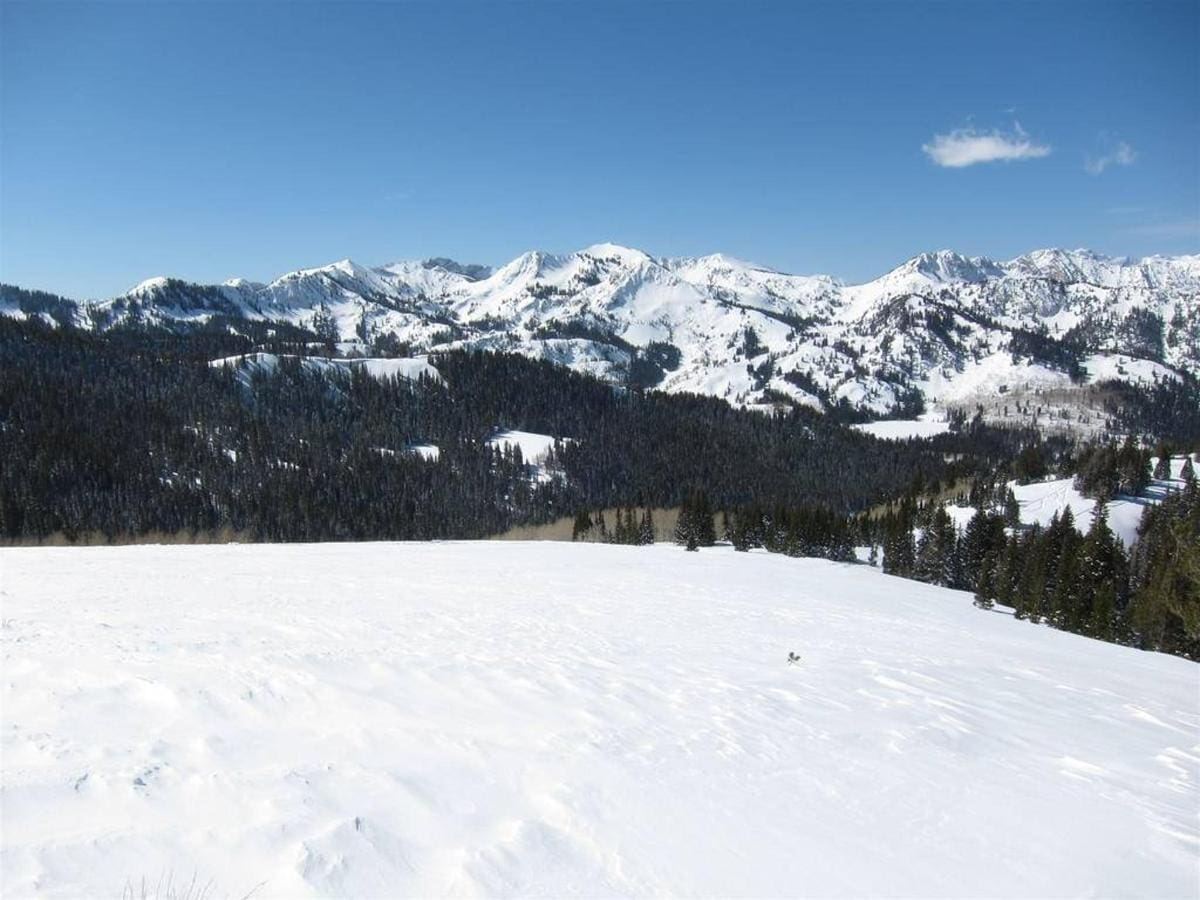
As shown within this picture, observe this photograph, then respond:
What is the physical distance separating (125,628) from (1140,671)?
108 feet

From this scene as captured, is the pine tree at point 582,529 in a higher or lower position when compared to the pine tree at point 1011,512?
lower

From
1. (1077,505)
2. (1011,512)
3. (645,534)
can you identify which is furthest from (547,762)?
(1077,505)

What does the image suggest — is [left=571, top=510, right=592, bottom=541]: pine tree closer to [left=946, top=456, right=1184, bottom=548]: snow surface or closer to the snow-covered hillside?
[left=946, top=456, right=1184, bottom=548]: snow surface

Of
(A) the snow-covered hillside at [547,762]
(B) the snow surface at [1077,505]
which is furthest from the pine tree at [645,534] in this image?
(A) the snow-covered hillside at [547,762]

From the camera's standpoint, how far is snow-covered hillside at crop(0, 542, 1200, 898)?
18.5 feet

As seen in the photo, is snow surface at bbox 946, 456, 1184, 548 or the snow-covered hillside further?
snow surface at bbox 946, 456, 1184, 548

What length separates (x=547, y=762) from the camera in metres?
8.30

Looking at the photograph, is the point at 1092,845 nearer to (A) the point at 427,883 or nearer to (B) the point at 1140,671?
(A) the point at 427,883

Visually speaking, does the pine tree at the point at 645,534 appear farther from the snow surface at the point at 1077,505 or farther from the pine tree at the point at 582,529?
the snow surface at the point at 1077,505

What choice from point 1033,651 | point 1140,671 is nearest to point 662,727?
point 1033,651

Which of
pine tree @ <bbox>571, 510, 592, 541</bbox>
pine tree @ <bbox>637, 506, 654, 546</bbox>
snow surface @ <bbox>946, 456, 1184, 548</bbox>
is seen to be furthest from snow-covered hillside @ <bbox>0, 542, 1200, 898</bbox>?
pine tree @ <bbox>571, 510, 592, 541</bbox>

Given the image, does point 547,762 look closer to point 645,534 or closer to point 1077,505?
point 645,534

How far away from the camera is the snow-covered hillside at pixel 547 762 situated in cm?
565

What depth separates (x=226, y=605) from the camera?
18.6 meters
